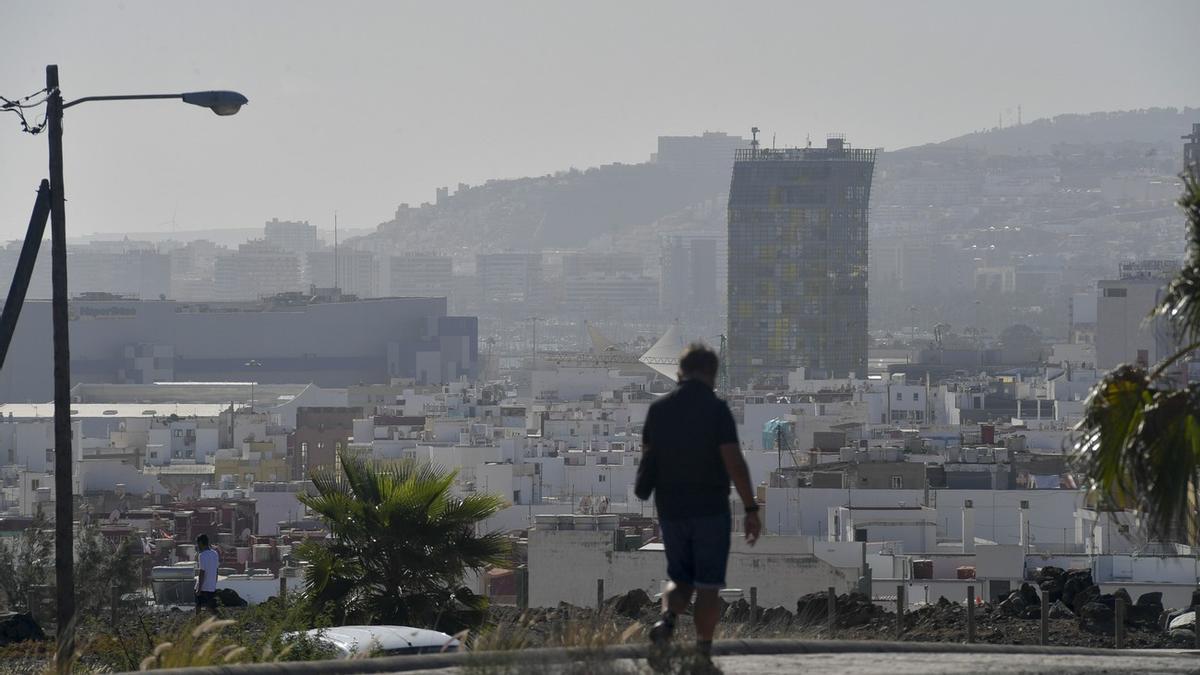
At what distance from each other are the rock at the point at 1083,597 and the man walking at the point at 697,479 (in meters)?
11.0

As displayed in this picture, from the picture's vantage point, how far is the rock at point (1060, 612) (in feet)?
59.1

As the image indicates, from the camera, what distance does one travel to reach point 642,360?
10531 centimetres

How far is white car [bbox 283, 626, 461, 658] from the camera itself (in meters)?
9.91

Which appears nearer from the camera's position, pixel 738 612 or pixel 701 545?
pixel 701 545

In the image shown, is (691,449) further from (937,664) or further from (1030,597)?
(1030,597)

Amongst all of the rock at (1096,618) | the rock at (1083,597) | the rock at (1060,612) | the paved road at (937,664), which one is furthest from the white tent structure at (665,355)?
the paved road at (937,664)

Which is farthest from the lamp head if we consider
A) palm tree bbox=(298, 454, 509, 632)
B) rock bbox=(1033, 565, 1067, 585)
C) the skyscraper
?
the skyscraper

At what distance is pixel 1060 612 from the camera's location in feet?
59.8

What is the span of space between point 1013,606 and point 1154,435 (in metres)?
11.2

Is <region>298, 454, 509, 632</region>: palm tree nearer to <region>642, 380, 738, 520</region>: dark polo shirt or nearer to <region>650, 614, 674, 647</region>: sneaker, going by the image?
<region>650, 614, 674, 647</region>: sneaker

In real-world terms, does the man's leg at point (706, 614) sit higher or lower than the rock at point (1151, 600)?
higher

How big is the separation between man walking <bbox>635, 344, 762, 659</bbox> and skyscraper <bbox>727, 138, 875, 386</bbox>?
96.6 m

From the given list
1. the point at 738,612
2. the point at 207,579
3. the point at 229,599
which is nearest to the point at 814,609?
the point at 738,612

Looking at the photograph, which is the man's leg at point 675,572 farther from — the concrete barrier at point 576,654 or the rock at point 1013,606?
the rock at point 1013,606
